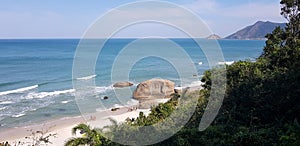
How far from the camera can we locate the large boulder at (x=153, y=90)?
2583 centimetres

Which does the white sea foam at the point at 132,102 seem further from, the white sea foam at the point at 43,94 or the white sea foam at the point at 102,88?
the white sea foam at the point at 43,94

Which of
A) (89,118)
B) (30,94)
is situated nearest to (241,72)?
(89,118)

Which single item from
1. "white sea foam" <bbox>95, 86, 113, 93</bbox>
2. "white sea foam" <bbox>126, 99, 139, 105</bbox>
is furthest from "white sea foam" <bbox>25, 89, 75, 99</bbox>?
"white sea foam" <bbox>126, 99, 139, 105</bbox>

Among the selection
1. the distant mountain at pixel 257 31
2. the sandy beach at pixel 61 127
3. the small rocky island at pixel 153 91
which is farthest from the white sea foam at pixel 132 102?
the distant mountain at pixel 257 31

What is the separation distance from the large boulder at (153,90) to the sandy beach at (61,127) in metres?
3.58

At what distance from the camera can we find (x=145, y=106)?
894 inches

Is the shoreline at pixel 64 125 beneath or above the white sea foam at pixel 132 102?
beneath

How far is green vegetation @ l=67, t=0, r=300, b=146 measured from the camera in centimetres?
679

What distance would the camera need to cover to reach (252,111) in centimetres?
897

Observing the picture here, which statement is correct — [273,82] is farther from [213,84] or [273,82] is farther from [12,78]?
[12,78]

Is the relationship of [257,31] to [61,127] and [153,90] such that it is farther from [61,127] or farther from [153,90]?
[61,127]

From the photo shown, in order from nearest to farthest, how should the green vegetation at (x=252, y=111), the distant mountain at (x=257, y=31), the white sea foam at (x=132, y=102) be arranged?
the green vegetation at (x=252, y=111) < the white sea foam at (x=132, y=102) < the distant mountain at (x=257, y=31)

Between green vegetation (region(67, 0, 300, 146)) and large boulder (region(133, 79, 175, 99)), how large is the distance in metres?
12.6

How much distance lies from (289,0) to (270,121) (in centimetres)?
925
